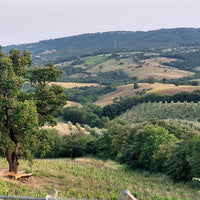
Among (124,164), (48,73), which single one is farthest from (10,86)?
(124,164)

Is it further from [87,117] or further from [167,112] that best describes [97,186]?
[87,117]

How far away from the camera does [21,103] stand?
23.8 metres

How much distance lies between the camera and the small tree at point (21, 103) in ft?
78.2

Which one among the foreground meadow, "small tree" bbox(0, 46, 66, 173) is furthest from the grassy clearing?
"small tree" bbox(0, 46, 66, 173)

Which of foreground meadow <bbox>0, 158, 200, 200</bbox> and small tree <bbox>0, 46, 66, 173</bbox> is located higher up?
small tree <bbox>0, 46, 66, 173</bbox>

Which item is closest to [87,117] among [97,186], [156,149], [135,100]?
[135,100]

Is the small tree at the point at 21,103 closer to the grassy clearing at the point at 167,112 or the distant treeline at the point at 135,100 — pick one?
the grassy clearing at the point at 167,112

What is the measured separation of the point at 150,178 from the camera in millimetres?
36625

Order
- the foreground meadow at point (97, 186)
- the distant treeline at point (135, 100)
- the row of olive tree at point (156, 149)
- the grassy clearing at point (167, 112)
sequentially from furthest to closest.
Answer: the distant treeline at point (135, 100), the grassy clearing at point (167, 112), the row of olive tree at point (156, 149), the foreground meadow at point (97, 186)

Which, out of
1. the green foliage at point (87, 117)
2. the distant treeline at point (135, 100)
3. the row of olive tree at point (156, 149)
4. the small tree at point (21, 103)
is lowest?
the green foliage at point (87, 117)

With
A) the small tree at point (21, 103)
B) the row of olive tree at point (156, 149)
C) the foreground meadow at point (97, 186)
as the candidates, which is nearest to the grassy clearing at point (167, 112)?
the row of olive tree at point (156, 149)

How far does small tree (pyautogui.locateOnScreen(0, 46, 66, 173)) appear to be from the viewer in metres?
23.8

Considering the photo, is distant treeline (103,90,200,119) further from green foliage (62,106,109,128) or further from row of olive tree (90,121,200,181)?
row of olive tree (90,121,200,181)

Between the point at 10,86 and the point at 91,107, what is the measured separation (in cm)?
12252
